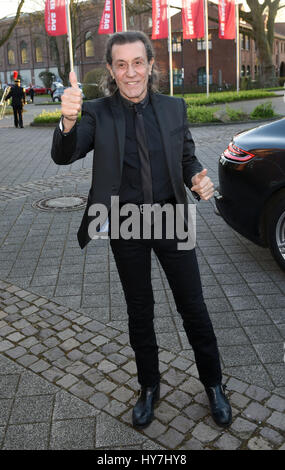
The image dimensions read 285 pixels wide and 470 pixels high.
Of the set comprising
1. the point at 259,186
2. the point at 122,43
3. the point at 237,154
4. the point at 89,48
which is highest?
the point at 89,48

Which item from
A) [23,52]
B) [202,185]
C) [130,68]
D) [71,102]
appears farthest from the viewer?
[23,52]

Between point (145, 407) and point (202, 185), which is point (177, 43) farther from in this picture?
point (145, 407)

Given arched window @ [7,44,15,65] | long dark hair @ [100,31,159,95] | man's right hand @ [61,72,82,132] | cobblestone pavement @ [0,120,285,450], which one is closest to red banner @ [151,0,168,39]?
cobblestone pavement @ [0,120,285,450]

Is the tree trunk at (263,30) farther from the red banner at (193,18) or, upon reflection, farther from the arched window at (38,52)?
the arched window at (38,52)

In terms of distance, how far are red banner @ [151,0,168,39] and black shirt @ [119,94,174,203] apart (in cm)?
2384

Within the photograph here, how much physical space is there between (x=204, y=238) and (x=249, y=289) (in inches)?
62.4

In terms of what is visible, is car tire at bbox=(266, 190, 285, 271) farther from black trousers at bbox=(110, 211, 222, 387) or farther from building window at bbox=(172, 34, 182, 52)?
building window at bbox=(172, 34, 182, 52)

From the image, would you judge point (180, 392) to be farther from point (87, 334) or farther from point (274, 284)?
point (274, 284)

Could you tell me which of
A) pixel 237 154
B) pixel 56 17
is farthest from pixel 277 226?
pixel 56 17

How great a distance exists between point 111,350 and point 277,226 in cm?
201

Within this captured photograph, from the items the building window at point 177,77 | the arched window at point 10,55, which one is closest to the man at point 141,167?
the building window at point 177,77

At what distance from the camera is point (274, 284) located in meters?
4.54

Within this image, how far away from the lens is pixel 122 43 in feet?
7.99

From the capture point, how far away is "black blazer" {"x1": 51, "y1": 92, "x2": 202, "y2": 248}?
244 cm
